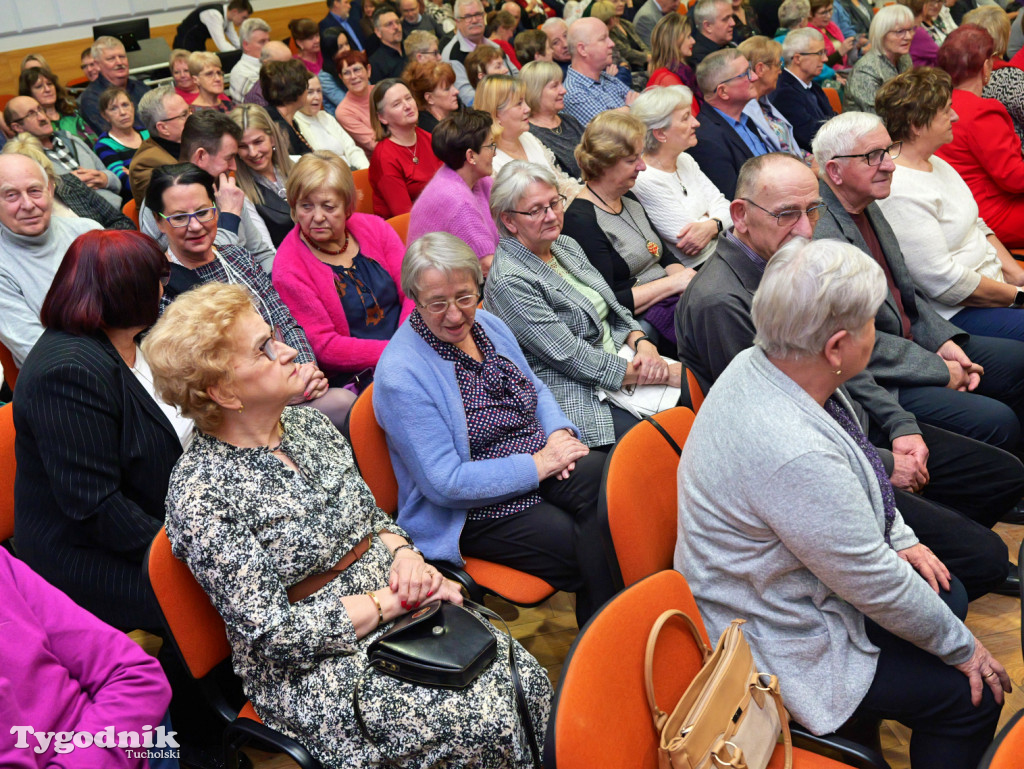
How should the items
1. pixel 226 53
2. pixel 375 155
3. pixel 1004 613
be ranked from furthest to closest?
pixel 226 53 < pixel 375 155 < pixel 1004 613

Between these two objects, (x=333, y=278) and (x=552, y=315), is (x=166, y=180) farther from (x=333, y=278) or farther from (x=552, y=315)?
(x=552, y=315)

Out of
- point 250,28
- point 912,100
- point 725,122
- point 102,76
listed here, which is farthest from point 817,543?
point 250,28

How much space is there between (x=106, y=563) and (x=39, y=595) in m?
0.57

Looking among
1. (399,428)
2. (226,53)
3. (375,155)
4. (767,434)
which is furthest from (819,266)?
(226,53)

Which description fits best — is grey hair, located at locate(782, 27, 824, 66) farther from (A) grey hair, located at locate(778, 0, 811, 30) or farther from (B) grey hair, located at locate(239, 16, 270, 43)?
(B) grey hair, located at locate(239, 16, 270, 43)

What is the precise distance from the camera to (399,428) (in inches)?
83.9

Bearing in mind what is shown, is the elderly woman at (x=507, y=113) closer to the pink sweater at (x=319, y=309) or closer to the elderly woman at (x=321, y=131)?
the elderly woman at (x=321, y=131)

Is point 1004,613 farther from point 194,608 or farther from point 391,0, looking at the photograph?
point 391,0

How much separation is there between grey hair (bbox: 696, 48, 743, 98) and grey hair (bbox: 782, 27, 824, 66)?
129cm

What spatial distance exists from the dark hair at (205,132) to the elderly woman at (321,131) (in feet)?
5.28

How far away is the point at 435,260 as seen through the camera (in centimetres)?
222

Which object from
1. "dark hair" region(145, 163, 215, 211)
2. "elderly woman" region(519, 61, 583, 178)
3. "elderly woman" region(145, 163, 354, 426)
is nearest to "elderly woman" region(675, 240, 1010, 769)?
"elderly woman" region(145, 163, 354, 426)

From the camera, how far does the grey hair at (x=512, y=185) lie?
8.86ft

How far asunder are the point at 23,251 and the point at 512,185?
1768mm
